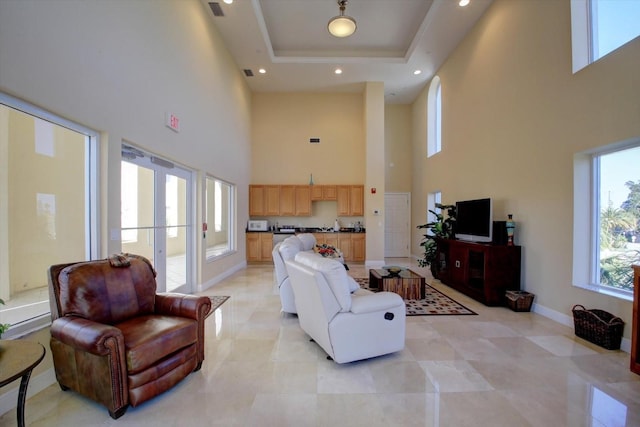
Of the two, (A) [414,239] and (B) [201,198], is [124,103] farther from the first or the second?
(A) [414,239]

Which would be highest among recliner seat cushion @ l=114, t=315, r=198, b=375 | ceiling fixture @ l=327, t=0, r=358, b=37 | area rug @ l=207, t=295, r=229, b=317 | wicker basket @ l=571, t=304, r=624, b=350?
ceiling fixture @ l=327, t=0, r=358, b=37

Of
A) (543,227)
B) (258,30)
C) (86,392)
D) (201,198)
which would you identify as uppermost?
(258,30)

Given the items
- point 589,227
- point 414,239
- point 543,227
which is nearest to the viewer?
point 589,227

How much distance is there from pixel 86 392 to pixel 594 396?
3718 mm

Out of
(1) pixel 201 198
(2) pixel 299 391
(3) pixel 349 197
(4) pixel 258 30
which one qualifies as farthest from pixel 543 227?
(4) pixel 258 30

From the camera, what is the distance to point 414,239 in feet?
27.7

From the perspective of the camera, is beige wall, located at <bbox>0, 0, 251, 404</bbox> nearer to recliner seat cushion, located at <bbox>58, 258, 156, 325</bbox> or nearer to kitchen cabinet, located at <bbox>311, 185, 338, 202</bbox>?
recliner seat cushion, located at <bbox>58, 258, 156, 325</bbox>

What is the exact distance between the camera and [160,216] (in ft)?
13.0

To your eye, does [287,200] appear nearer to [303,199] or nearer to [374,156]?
[303,199]

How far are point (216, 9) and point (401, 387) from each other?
6.16m

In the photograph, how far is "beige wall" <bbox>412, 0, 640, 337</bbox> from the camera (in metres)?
2.86

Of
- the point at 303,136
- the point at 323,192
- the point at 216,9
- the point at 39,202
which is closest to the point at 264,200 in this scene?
the point at 323,192

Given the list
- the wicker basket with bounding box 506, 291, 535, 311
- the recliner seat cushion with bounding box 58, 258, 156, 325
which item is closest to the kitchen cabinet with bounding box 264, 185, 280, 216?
the recliner seat cushion with bounding box 58, 258, 156, 325

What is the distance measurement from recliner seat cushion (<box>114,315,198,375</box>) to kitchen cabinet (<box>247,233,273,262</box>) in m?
5.12
